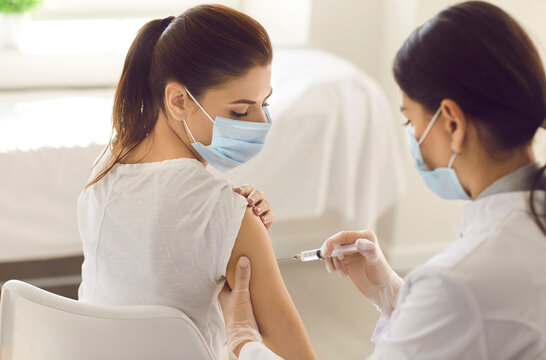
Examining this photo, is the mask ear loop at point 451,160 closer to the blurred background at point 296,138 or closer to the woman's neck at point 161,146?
the woman's neck at point 161,146

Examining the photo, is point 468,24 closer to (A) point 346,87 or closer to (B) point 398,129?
(A) point 346,87

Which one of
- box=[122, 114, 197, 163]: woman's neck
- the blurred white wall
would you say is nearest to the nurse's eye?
box=[122, 114, 197, 163]: woman's neck

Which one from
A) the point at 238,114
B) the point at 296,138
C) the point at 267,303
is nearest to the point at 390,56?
the point at 296,138

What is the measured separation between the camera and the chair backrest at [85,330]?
41.4 inches

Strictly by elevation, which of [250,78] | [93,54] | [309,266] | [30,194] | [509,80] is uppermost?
[509,80]

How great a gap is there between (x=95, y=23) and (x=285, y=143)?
48.2 inches

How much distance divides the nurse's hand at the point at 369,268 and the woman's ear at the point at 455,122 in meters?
0.35

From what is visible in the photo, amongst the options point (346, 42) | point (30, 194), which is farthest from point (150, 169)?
point (346, 42)

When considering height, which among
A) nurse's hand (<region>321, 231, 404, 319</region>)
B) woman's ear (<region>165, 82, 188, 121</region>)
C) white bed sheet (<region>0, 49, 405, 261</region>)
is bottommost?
white bed sheet (<region>0, 49, 405, 261</region>)

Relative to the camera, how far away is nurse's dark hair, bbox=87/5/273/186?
1.26 meters

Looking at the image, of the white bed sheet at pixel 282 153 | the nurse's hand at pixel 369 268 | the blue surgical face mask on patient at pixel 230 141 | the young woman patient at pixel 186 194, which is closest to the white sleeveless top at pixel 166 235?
the young woman patient at pixel 186 194

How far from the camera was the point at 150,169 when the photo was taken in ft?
4.14

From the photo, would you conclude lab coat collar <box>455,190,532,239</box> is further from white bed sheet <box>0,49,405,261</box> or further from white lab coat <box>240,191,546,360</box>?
white bed sheet <box>0,49,405,261</box>

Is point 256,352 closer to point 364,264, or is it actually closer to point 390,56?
point 364,264
